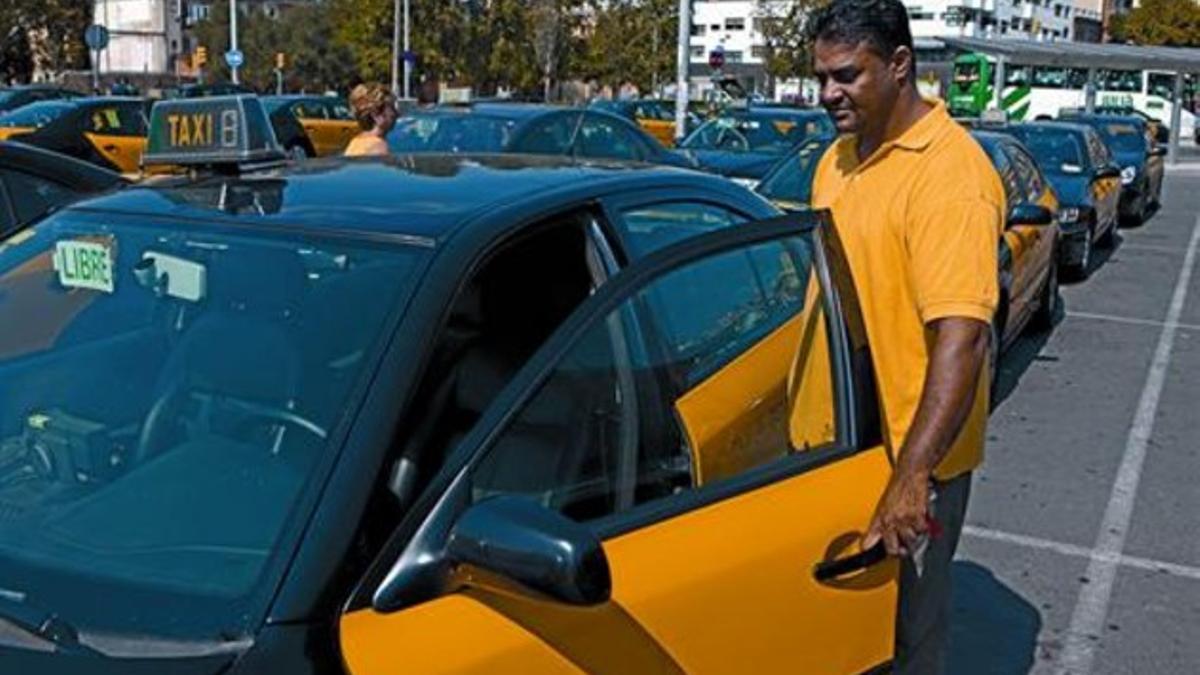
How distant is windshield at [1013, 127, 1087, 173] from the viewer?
545 inches

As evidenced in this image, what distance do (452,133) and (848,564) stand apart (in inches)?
372

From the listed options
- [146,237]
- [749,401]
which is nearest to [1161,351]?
[749,401]

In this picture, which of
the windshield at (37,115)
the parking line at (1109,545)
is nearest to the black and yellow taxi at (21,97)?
the windshield at (37,115)

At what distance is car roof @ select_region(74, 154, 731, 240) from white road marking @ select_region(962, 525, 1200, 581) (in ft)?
9.28

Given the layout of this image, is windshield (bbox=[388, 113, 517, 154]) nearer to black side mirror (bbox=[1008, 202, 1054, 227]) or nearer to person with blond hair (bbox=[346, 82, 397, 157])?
person with blond hair (bbox=[346, 82, 397, 157])

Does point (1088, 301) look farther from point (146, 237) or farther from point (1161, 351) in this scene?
point (146, 237)

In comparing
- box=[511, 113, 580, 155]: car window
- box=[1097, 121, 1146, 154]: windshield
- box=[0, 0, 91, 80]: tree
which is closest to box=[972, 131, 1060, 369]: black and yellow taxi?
box=[511, 113, 580, 155]: car window

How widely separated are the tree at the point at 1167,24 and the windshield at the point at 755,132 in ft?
235

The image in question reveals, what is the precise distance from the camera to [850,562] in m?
2.53

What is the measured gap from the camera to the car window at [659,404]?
218cm

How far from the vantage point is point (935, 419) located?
245cm

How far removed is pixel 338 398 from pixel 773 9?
2653 inches

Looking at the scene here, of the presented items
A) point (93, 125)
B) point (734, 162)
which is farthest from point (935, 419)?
point (93, 125)

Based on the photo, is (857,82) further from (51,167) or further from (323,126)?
(323,126)
